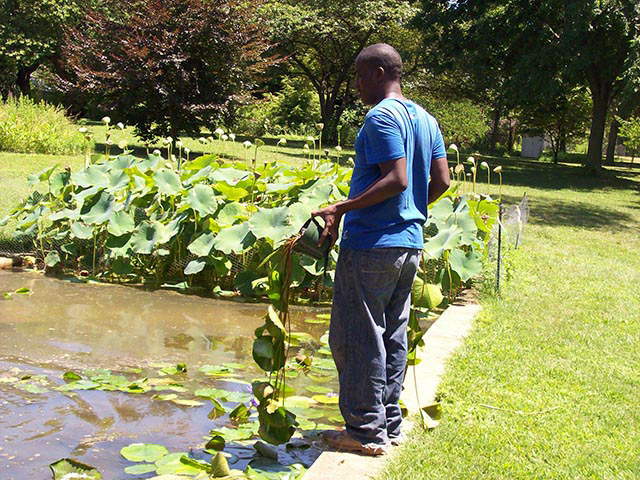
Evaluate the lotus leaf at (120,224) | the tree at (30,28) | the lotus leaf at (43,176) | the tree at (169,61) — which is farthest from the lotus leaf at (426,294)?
the tree at (30,28)

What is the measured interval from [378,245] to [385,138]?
44cm

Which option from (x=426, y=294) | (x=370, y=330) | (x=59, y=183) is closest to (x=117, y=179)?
(x=59, y=183)

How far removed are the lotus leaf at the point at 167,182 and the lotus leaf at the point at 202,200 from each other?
0.27 metres

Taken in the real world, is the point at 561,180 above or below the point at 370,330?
below

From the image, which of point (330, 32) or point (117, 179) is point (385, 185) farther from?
point (330, 32)

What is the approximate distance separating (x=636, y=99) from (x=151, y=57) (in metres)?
13.2

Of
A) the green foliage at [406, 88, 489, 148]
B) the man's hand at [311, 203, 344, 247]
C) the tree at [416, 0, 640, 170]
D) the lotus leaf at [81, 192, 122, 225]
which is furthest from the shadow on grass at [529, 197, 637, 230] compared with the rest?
the green foliage at [406, 88, 489, 148]

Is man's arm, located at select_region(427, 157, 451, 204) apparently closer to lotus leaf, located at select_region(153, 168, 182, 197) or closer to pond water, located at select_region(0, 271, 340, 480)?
pond water, located at select_region(0, 271, 340, 480)

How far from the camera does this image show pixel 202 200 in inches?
271

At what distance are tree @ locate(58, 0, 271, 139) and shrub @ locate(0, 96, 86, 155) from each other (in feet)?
3.32

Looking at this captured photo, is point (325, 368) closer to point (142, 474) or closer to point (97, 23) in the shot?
point (142, 474)

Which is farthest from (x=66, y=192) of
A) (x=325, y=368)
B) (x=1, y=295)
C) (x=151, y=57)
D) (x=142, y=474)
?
(x=151, y=57)

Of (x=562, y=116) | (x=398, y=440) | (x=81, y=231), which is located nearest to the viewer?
(x=398, y=440)

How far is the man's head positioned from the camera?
3.30m
